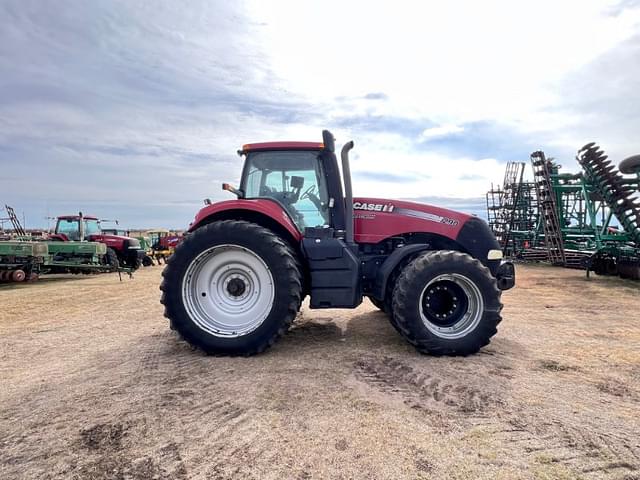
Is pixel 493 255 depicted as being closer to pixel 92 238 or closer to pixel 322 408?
pixel 322 408

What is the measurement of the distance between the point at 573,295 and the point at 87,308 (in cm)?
889

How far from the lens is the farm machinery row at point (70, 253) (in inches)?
430

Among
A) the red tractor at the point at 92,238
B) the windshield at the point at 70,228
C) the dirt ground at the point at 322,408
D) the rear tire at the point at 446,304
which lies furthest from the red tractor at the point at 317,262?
the windshield at the point at 70,228

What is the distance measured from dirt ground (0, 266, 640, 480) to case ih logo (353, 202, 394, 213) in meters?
1.41

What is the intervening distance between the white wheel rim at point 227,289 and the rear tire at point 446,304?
1305 millimetres

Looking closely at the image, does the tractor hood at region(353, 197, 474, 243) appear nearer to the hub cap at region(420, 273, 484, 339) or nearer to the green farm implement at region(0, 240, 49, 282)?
the hub cap at region(420, 273, 484, 339)

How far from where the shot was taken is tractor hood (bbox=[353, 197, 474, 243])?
14.0ft

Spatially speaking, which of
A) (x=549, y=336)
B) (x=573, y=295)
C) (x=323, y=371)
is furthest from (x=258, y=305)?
(x=573, y=295)

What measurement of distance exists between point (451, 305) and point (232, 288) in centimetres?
217

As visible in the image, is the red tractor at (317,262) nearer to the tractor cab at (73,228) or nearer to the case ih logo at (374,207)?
the case ih logo at (374,207)

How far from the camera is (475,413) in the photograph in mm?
2537

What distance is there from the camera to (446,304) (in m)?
3.87

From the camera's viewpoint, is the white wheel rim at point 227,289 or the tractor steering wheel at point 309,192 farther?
the tractor steering wheel at point 309,192

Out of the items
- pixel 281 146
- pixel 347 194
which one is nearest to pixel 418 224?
pixel 347 194
